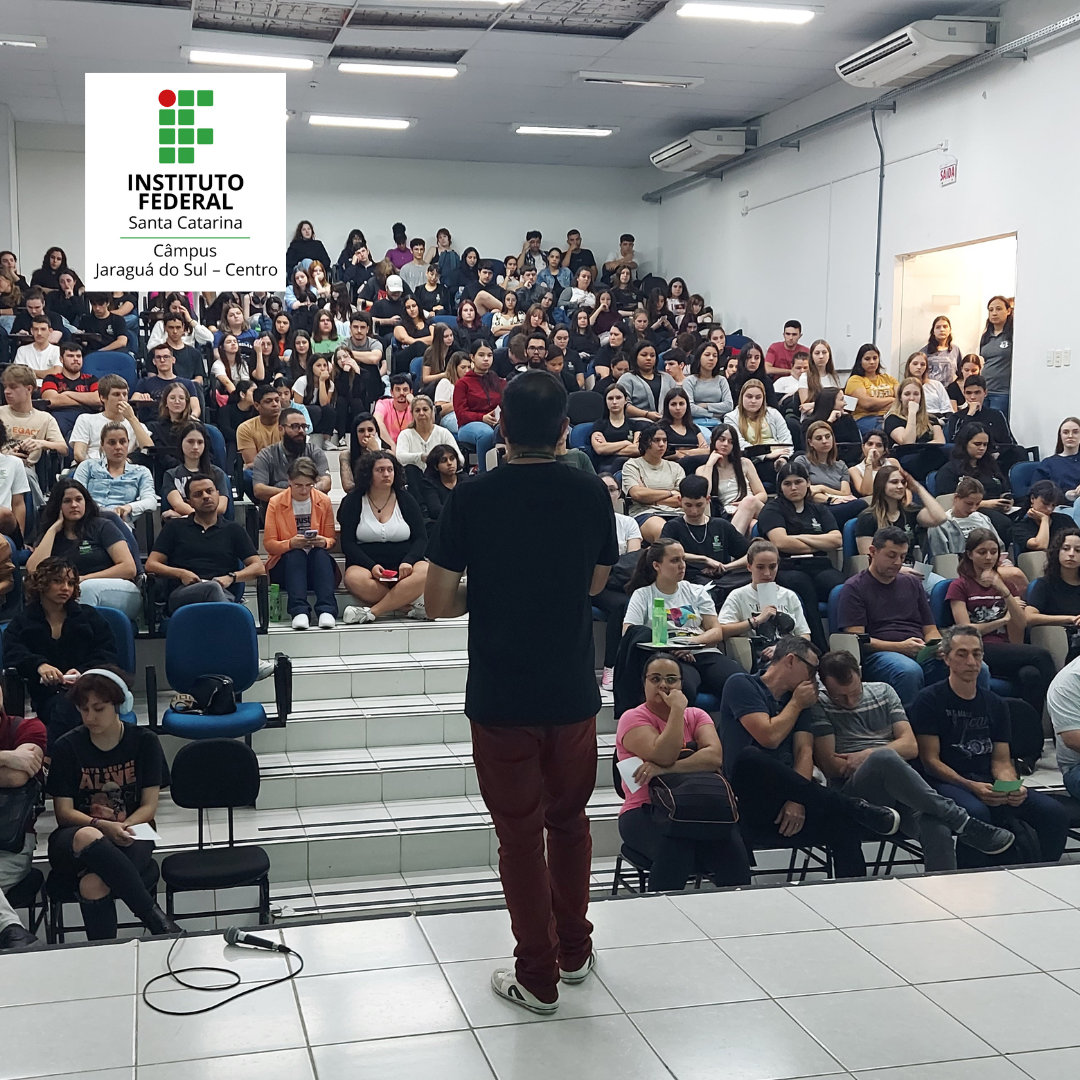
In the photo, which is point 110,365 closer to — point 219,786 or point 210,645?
point 210,645

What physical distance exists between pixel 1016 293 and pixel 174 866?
25.7ft

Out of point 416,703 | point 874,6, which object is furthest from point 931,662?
point 874,6

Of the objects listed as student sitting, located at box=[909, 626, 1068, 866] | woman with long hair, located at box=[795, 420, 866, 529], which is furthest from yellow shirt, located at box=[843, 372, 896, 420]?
student sitting, located at box=[909, 626, 1068, 866]

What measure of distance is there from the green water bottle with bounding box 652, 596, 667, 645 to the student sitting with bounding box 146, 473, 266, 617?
226 centimetres

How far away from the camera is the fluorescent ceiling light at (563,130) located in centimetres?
1426

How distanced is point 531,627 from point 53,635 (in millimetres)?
3463

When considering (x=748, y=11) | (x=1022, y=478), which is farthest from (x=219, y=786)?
(x=748, y=11)

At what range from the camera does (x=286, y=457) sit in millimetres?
7812

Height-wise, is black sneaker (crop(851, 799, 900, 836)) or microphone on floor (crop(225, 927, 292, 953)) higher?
microphone on floor (crop(225, 927, 292, 953))

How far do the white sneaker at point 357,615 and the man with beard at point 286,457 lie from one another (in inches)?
44.5

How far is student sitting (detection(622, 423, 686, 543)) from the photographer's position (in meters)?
7.66

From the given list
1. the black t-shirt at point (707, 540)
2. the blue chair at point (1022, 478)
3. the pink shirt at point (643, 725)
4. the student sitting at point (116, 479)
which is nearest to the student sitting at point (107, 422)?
the student sitting at point (116, 479)

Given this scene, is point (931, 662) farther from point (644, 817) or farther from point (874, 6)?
point (874, 6)

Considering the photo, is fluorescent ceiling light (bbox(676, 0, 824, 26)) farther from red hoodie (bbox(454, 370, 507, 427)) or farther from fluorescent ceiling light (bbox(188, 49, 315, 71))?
fluorescent ceiling light (bbox(188, 49, 315, 71))
